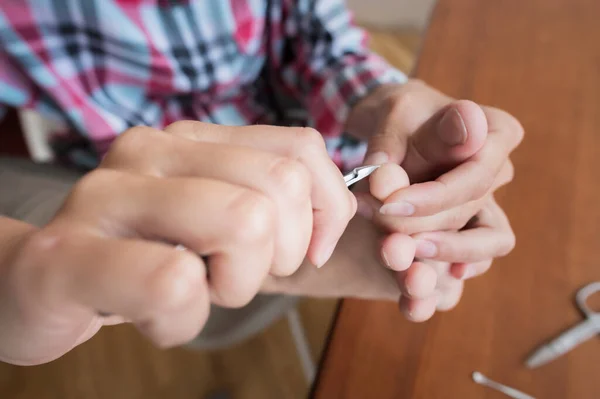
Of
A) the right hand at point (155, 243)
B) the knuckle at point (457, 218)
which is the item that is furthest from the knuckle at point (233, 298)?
the knuckle at point (457, 218)

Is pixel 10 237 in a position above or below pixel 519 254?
above

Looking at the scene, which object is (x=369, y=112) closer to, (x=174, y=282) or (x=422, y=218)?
(x=422, y=218)

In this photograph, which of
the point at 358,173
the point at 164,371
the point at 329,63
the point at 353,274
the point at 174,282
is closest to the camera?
the point at 174,282

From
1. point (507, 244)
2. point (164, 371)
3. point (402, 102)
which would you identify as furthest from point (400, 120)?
point (164, 371)

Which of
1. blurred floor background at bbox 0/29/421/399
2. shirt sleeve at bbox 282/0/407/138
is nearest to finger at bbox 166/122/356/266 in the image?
shirt sleeve at bbox 282/0/407/138

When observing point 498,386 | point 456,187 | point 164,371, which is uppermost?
point 456,187
